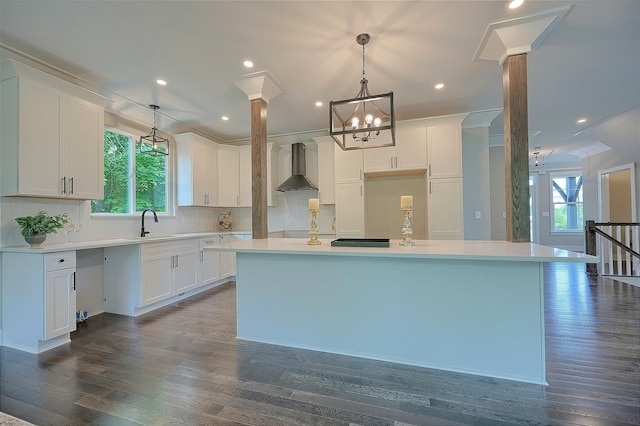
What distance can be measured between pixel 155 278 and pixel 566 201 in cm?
1084

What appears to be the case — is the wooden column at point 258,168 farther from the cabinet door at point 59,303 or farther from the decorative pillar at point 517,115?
the decorative pillar at point 517,115

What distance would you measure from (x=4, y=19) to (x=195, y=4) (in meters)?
1.60

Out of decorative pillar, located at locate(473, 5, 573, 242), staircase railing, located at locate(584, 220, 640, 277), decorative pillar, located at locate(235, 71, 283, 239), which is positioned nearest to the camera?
decorative pillar, located at locate(473, 5, 573, 242)

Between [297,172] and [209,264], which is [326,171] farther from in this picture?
[209,264]

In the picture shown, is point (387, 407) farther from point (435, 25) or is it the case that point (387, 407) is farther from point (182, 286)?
point (182, 286)

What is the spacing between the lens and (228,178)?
5.43 metres

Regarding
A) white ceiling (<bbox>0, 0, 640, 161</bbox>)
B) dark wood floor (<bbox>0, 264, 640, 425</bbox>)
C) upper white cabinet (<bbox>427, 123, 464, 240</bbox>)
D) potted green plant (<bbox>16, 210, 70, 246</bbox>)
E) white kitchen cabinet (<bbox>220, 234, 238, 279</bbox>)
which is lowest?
dark wood floor (<bbox>0, 264, 640, 425</bbox>)

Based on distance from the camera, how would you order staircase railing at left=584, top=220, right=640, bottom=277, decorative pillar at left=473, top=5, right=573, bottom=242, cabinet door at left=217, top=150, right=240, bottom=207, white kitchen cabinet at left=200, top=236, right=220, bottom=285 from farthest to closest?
cabinet door at left=217, top=150, right=240, bottom=207, staircase railing at left=584, top=220, right=640, bottom=277, white kitchen cabinet at left=200, top=236, right=220, bottom=285, decorative pillar at left=473, top=5, right=573, bottom=242

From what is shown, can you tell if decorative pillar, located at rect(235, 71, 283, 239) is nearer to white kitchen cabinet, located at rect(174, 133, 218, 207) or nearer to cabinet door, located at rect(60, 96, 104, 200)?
cabinet door, located at rect(60, 96, 104, 200)

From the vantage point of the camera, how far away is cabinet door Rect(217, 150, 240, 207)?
17.7 feet

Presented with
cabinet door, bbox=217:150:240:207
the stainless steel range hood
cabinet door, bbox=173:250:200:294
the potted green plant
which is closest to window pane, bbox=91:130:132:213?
the potted green plant

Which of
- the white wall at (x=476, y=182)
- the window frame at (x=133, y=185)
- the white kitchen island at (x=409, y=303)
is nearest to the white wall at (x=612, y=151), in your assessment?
the white wall at (x=476, y=182)

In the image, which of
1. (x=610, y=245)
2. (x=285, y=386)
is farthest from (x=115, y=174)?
(x=610, y=245)

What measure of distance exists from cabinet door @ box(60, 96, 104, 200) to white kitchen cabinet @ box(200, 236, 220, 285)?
5.56ft
